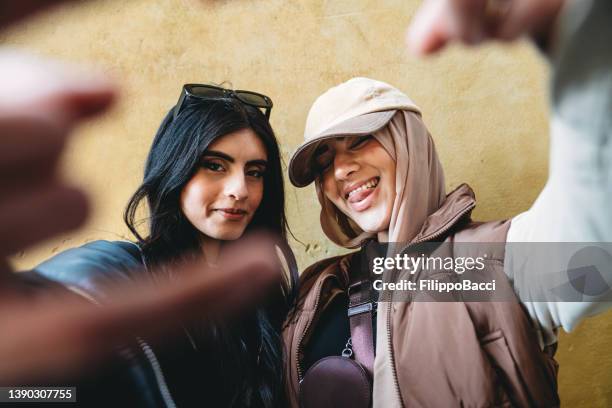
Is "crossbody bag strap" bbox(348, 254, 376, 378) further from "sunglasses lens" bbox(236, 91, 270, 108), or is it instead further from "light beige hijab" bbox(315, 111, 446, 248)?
"sunglasses lens" bbox(236, 91, 270, 108)

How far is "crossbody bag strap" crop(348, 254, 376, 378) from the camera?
0.60m

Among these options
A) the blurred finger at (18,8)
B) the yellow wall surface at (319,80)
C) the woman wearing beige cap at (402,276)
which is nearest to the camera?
the blurred finger at (18,8)

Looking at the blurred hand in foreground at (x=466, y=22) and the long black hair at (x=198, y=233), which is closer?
the blurred hand in foreground at (x=466, y=22)

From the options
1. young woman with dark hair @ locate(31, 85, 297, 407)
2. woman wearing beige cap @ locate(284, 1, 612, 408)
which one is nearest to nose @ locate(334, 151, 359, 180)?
woman wearing beige cap @ locate(284, 1, 612, 408)

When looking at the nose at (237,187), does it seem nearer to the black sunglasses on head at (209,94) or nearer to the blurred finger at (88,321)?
the black sunglasses on head at (209,94)

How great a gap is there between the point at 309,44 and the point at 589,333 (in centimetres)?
78

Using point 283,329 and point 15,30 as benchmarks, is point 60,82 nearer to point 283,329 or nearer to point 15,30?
point 15,30

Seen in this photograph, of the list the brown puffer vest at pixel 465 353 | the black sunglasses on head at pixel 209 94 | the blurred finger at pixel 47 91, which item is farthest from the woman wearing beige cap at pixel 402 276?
the blurred finger at pixel 47 91

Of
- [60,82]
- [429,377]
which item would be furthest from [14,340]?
[429,377]

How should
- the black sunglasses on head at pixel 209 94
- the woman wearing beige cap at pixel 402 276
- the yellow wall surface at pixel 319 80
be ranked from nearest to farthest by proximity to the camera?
the woman wearing beige cap at pixel 402 276 < the black sunglasses on head at pixel 209 94 < the yellow wall surface at pixel 319 80

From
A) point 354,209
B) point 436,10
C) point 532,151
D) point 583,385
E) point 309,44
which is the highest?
point 309,44

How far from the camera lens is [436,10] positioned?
0.14 meters

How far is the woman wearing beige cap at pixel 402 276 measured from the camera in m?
0.38

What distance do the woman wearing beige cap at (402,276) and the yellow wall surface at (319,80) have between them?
21cm
